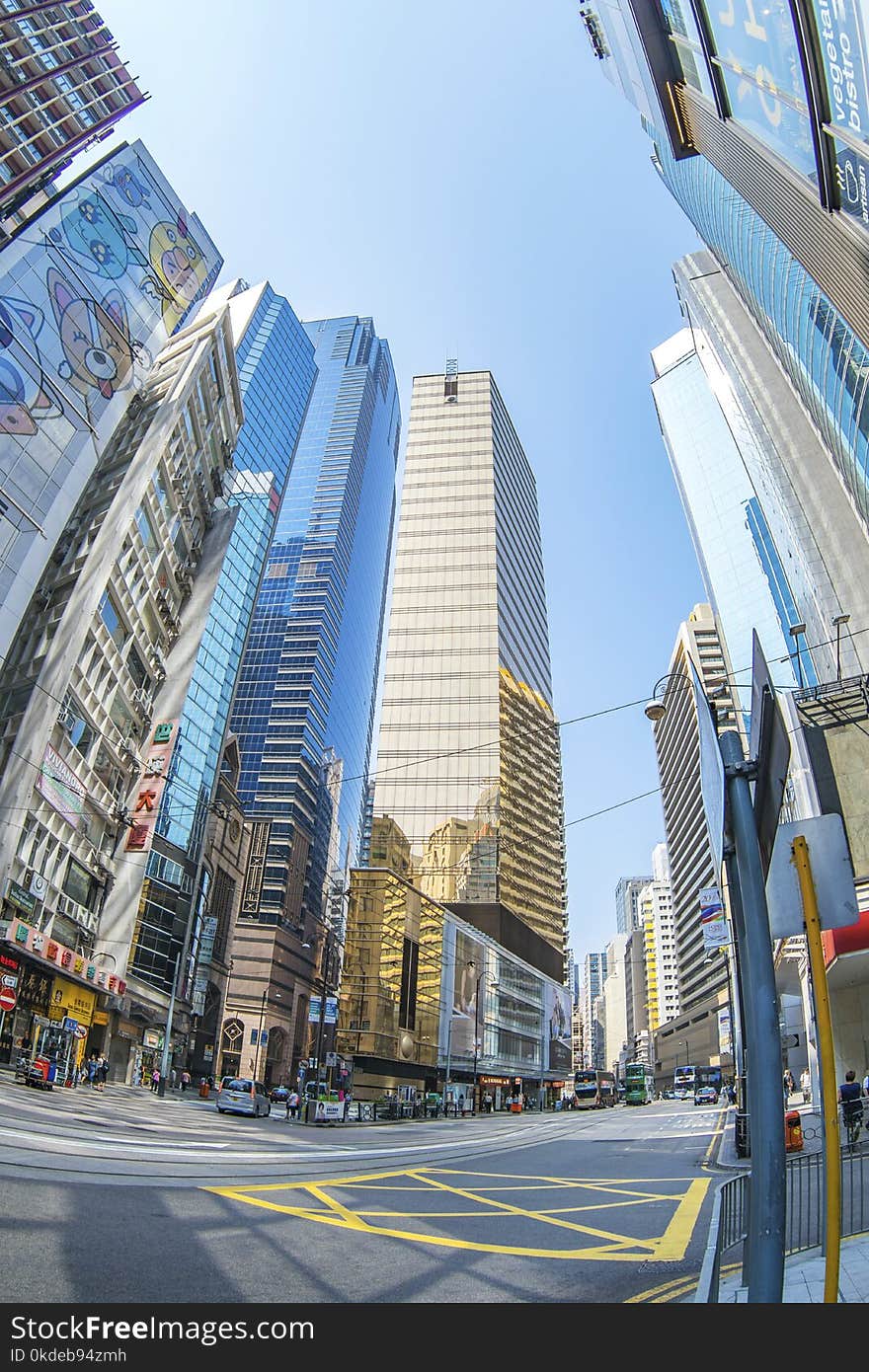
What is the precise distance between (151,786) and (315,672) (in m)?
72.1

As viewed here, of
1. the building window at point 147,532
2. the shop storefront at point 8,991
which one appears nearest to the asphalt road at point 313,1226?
the shop storefront at point 8,991

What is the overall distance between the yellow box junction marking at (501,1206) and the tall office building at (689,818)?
112 metres

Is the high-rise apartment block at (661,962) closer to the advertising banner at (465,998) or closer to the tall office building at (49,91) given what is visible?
the advertising banner at (465,998)

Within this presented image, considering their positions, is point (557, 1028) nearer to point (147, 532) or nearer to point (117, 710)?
point (117, 710)

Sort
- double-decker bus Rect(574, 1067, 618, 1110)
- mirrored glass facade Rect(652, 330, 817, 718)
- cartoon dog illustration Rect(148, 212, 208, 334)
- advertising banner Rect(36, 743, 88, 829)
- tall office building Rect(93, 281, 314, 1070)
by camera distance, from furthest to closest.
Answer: mirrored glass facade Rect(652, 330, 817, 718)
double-decker bus Rect(574, 1067, 618, 1110)
cartoon dog illustration Rect(148, 212, 208, 334)
tall office building Rect(93, 281, 314, 1070)
advertising banner Rect(36, 743, 88, 829)

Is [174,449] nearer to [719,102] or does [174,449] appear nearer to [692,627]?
[719,102]

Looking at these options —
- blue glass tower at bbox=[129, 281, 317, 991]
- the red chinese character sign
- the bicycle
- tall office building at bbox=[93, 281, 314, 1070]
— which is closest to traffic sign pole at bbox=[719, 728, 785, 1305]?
the bicycle

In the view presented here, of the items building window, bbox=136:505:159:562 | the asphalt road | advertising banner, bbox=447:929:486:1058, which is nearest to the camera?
the asphalt road

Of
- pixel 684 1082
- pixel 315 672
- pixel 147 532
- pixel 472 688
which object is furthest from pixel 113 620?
pixel 684 1082

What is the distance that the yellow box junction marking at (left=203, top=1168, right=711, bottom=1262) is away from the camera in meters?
8.02

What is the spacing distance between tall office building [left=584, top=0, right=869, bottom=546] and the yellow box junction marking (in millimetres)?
23930

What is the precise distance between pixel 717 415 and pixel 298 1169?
391ft

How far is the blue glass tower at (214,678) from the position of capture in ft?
180

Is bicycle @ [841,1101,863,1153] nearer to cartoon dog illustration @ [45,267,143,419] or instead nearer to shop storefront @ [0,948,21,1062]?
shop storefront @ [0,948,21,1062]
